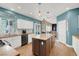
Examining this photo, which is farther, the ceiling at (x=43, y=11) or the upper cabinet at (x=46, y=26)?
the upper cabinet at (x=46, y=26)

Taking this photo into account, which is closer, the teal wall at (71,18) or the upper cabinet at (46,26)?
the teal wall at (71,18)

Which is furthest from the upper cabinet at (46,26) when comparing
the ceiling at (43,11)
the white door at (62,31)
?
the white door at (62,31)

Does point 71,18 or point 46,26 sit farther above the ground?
point 71,18

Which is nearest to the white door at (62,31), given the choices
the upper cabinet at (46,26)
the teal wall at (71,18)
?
the teal wall at (71,18)

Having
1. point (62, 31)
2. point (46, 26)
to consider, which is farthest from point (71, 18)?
point (46, 26)

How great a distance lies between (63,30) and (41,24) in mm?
492

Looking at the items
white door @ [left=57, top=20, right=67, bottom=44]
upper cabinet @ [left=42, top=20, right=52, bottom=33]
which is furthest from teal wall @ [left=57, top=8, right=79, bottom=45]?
upper cabinet @ [left=42, top=20, right=52, bottom=33]

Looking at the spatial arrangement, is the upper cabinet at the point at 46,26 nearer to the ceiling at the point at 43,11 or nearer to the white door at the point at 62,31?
the ceiling at the point at 43,11

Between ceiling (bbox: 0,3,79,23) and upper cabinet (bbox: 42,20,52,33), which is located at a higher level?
ceiling (bbox: 0,3,79,23)

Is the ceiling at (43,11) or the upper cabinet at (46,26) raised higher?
the ceiling at (43,11)

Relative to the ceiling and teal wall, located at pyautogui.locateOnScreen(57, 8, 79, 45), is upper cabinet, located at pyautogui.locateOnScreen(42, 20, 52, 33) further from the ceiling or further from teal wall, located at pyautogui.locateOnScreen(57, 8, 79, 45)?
teal wall, located at pyautogui.locateOnScreen(57, 8, 79, 45)

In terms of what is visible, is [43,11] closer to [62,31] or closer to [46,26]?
[46,26]

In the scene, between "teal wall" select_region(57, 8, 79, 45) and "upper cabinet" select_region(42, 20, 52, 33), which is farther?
"upper cabinet" select_region(42, 20, 52, 33)

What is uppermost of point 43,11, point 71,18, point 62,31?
point 43,11
